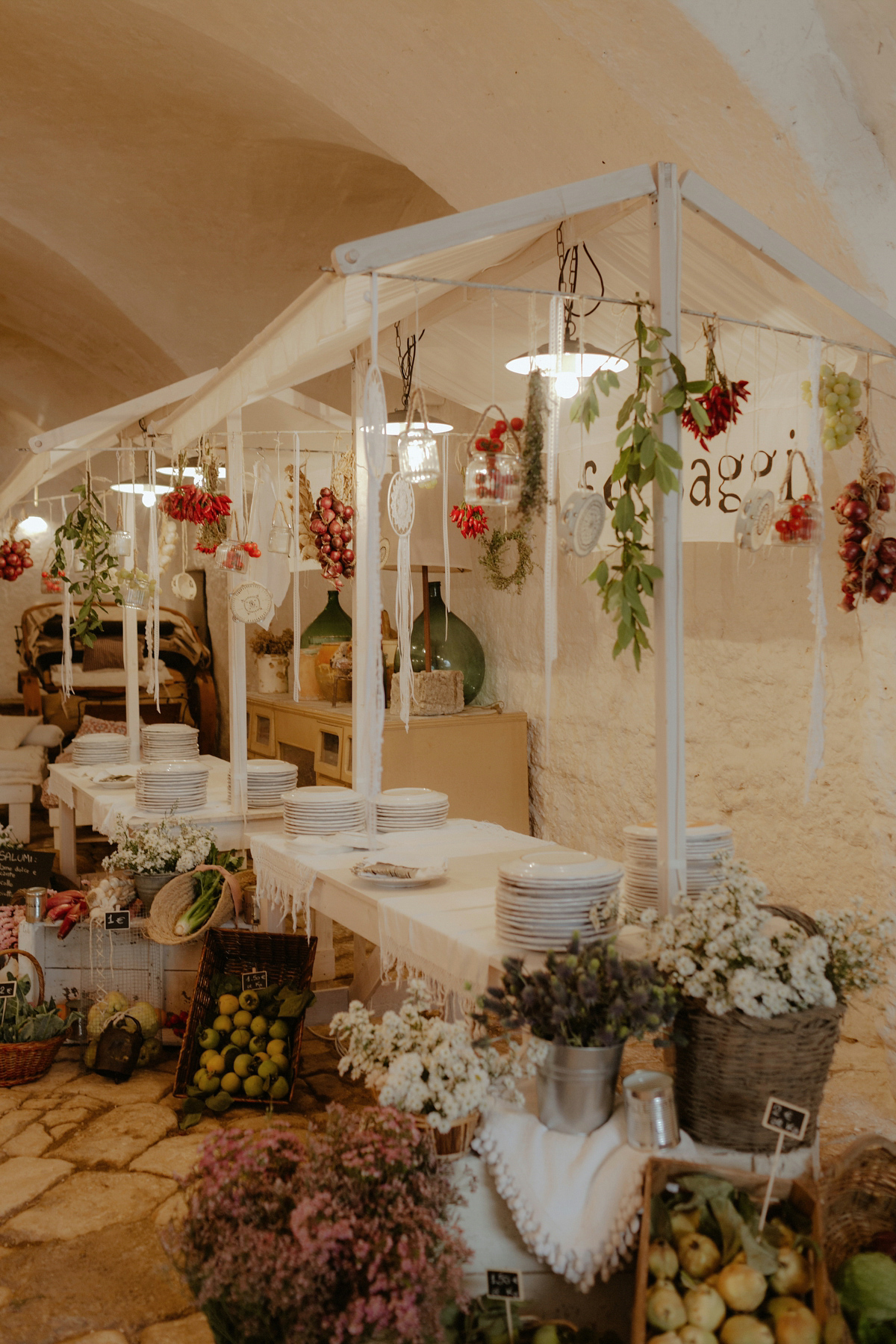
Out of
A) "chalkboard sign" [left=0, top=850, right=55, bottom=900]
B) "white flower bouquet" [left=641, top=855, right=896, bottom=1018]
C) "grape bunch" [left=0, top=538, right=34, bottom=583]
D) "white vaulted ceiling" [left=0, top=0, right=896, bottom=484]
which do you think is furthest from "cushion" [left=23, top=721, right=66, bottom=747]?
"white flower bouquet" [left=641, top=855, right=896, bottom=1018]

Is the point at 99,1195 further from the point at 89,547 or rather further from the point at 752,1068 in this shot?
the point at 89,547

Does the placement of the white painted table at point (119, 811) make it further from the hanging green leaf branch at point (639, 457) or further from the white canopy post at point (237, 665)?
the hanging green leaf branch at point (639, 457)

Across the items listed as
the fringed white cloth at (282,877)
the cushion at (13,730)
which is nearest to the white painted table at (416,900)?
the fringed white cloth at (282,877)

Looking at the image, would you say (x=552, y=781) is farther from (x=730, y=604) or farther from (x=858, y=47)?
(x=858, y=47)

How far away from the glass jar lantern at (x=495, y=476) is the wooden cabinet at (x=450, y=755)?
2461 mm

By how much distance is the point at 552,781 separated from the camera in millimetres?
5234

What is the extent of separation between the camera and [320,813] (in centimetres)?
350

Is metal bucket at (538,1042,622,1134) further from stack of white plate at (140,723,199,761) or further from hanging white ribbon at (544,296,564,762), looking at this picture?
stack of white plate at (140,723,199,761)

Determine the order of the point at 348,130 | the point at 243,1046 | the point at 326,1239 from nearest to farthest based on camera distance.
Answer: the point at 326,1239 < the point at 243,1046 < the point at 348,130

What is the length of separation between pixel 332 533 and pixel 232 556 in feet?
1.46

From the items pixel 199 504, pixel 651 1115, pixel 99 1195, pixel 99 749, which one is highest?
pixel 199 504

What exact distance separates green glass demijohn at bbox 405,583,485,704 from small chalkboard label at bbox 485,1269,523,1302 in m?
3.49

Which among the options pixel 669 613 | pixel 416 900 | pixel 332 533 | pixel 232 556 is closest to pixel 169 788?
pixel 232 556

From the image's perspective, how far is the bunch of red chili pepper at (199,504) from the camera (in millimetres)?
4188
